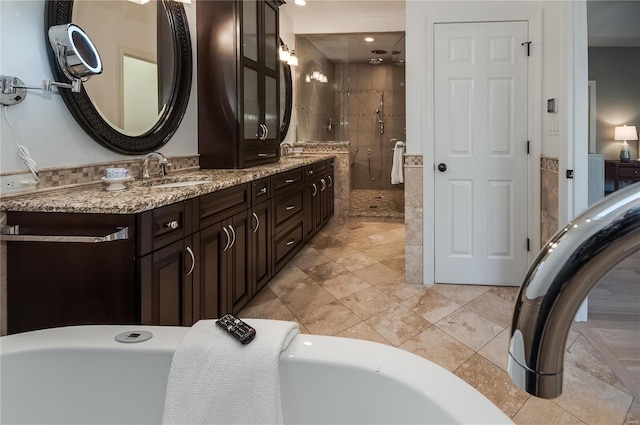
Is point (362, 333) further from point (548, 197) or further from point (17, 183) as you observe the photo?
point (17, 183)

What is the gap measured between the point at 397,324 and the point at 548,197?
1.38 metres

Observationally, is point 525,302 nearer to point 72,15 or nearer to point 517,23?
point 72,15

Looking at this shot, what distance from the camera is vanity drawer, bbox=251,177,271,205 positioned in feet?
9.37

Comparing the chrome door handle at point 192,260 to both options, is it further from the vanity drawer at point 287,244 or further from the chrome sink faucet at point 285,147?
the chrome sink faucet at point 285,147

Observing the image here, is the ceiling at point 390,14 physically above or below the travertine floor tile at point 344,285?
above

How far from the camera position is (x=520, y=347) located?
39 centimetres

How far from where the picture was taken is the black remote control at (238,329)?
3.57 feet

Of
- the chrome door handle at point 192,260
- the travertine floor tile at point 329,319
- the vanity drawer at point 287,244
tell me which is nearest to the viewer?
the chrome door handle at point 192,260

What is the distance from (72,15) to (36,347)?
4.95 feet

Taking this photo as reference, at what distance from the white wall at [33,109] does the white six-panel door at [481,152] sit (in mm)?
2394

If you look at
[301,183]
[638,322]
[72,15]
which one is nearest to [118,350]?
[72,15]

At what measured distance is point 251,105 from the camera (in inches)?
137

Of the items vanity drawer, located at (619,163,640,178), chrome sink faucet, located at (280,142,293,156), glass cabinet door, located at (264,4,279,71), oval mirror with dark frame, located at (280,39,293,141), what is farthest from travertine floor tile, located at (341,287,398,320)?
vanity drawer, located at (619,163,640,178)

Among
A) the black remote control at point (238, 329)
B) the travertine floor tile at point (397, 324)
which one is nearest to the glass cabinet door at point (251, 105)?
the travertine floor tile at point (397, 324)
